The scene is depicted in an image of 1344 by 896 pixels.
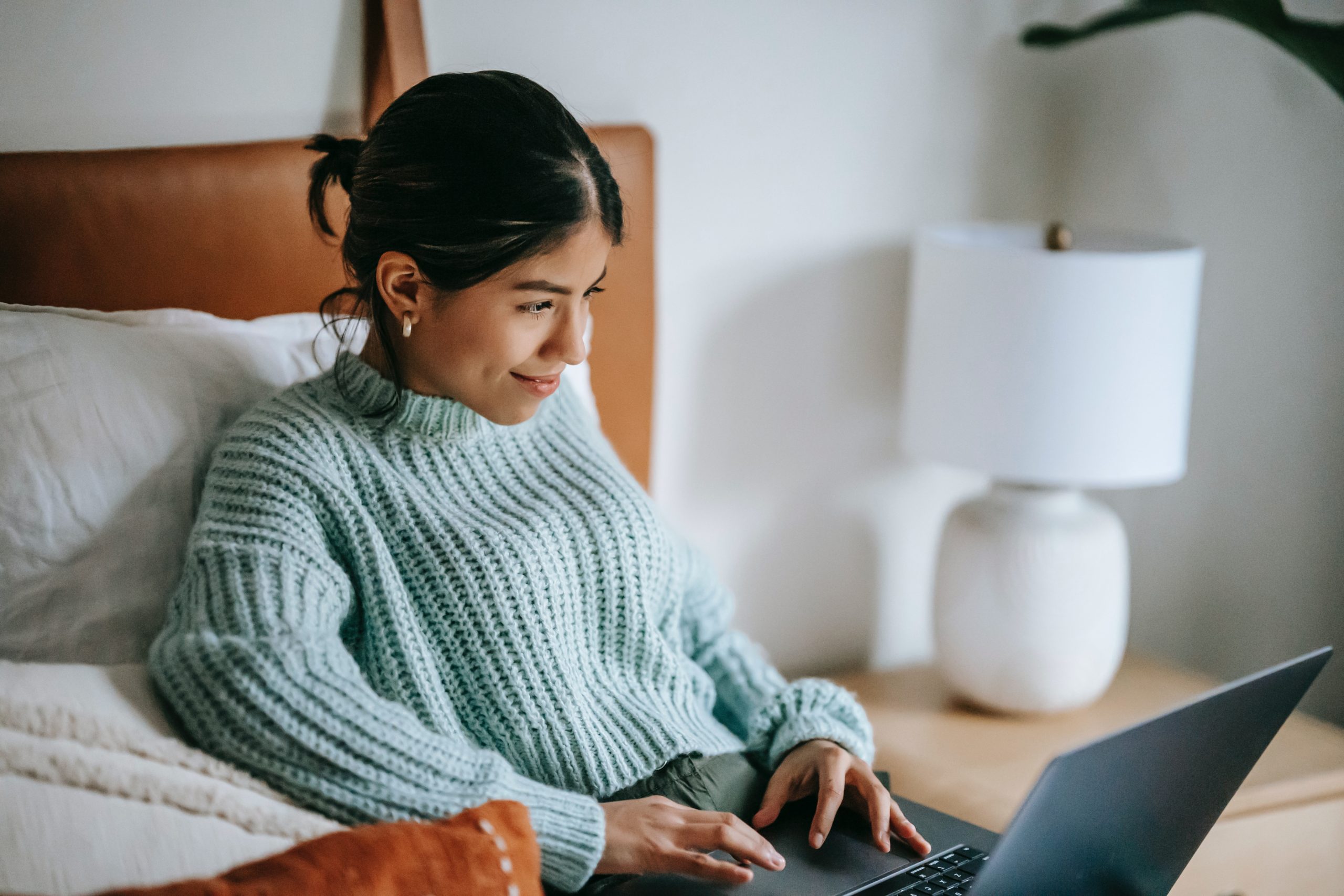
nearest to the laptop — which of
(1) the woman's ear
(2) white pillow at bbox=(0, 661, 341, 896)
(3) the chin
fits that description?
(2) white pillow at bbox=(0, 661, 341, 896)

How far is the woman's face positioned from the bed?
188mm

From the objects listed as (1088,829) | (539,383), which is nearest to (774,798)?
(1088,829)

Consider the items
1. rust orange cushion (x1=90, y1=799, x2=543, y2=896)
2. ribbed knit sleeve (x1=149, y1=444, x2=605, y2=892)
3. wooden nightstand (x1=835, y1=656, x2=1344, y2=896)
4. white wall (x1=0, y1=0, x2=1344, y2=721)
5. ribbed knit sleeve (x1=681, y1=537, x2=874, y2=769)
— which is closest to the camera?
rust orange cushion (x1=90, y1=799, x2=543, y2=896)

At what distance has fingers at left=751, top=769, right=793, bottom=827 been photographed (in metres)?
0.97

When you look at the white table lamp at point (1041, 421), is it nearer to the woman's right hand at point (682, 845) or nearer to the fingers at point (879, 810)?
the fingers at point (879, 810)

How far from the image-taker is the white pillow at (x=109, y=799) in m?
0.67

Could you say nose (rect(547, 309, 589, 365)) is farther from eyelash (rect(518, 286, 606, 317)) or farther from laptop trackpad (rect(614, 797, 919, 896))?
laptop trackpad (rect(614, 797, 919, 896))

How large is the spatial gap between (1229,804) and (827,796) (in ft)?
1.92

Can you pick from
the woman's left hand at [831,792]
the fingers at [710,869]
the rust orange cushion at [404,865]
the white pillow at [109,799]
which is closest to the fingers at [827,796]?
the woman's left hand at [831,792]

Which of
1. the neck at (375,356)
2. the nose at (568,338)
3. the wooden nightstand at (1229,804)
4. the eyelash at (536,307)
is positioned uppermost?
the eyelash at (536,307)

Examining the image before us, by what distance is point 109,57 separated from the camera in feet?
3.56

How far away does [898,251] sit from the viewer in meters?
1.74

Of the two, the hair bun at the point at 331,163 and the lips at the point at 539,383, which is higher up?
the hair bun at the point at 331,163

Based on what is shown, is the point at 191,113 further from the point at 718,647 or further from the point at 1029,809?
the point at 1029,809
